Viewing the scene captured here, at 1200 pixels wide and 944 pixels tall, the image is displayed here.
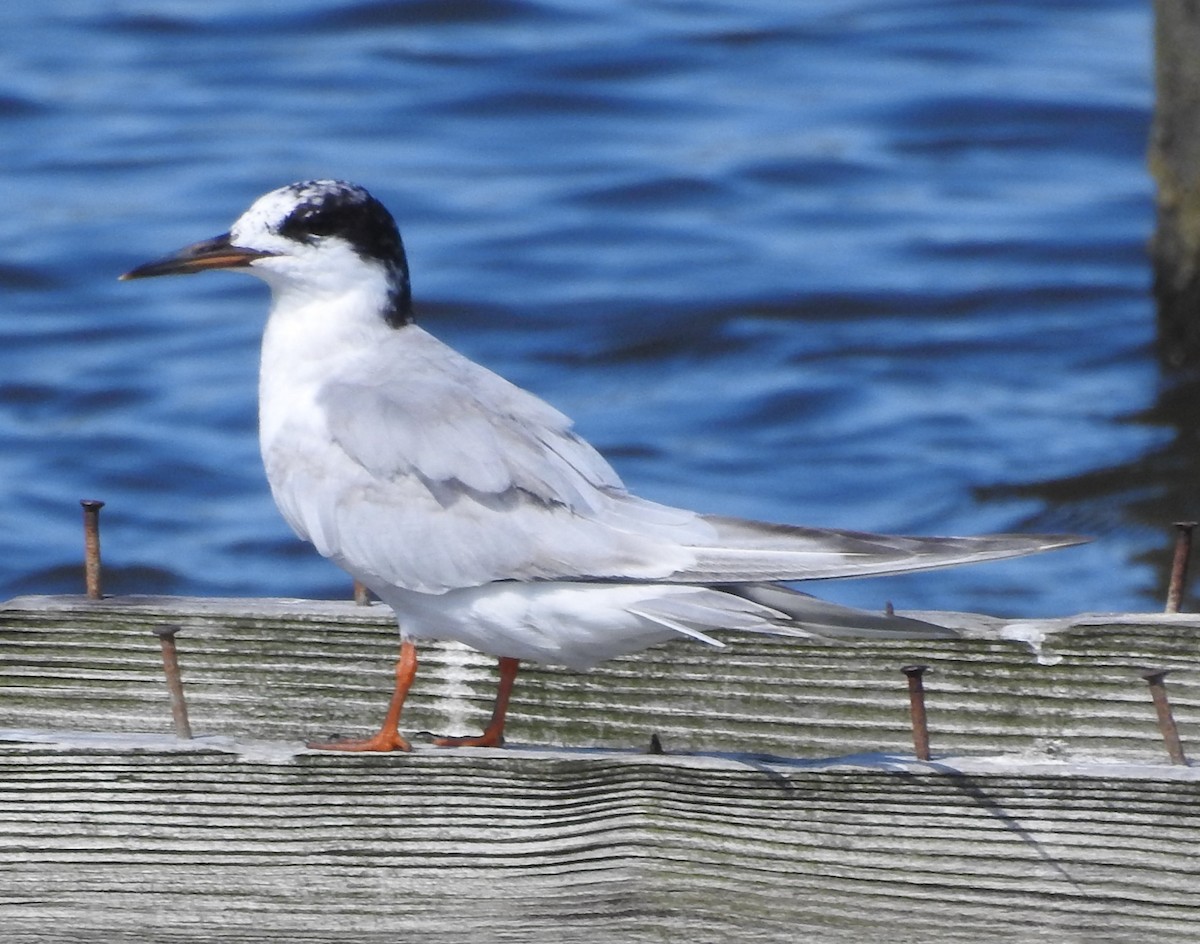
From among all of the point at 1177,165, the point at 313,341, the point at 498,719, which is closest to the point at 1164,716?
the point at 498,719

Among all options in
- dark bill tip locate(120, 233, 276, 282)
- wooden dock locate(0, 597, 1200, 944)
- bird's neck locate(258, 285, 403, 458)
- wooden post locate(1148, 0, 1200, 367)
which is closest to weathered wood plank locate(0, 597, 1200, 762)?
wooden dock locate(0, 597, 1200, 944)

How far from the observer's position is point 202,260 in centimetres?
378

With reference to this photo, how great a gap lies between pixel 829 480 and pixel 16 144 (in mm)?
6204

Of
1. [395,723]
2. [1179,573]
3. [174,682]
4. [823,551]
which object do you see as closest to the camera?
[174,682]

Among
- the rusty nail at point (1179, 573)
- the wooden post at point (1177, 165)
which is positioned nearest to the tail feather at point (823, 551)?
the rusty nail at point (1179, 573)

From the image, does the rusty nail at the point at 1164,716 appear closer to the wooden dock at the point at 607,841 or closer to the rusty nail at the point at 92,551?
the wooden dock at the point at 607,841

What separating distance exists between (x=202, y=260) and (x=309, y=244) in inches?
8.4

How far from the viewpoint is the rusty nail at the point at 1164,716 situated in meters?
2.35

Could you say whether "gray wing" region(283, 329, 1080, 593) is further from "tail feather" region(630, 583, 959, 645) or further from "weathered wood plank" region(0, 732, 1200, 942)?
"weathered wood plank" region(0, 732, 1200, 942)

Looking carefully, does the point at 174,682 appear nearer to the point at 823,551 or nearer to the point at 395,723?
the point at 395,723

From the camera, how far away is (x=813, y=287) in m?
9.80

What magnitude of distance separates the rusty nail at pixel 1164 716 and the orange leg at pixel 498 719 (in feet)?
2.87

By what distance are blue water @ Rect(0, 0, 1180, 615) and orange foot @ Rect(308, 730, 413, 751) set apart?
385 cm

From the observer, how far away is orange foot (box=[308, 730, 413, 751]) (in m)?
2.55
